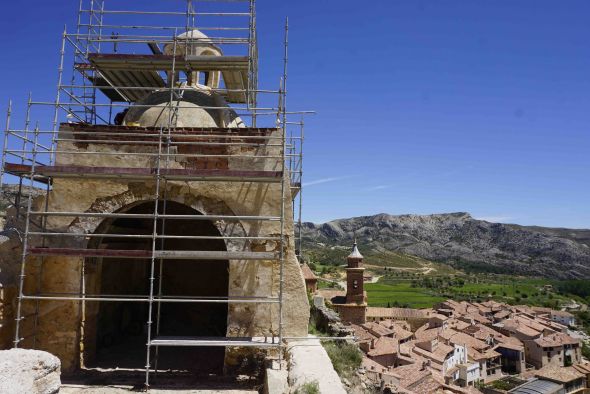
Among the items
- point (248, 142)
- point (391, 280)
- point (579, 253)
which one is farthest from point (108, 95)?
point (579, 253)

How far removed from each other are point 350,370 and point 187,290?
5817 millimetres

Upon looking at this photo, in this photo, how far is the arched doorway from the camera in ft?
25.6

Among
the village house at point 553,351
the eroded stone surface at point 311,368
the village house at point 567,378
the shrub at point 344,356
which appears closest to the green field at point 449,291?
the village house at point 553,351

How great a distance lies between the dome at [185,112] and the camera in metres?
9.04

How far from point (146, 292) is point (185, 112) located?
514cm

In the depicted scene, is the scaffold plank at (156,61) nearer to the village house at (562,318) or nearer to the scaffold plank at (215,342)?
the scaffold plank at (215,342)

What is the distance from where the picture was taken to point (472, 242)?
146125 mm

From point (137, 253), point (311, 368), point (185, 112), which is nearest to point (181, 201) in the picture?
point (137, 253)

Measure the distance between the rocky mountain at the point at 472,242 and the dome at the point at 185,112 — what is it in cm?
11161

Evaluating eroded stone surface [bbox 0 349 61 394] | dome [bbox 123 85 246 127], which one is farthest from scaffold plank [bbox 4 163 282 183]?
eroded stone surface [bbox 0 349 61 394]

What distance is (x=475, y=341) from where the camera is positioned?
4344cm

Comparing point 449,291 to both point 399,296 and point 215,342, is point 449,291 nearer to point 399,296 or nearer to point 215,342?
point 399,296

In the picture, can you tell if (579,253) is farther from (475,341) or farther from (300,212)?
(300,212)

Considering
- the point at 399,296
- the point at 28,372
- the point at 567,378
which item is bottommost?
the point at 567,378
